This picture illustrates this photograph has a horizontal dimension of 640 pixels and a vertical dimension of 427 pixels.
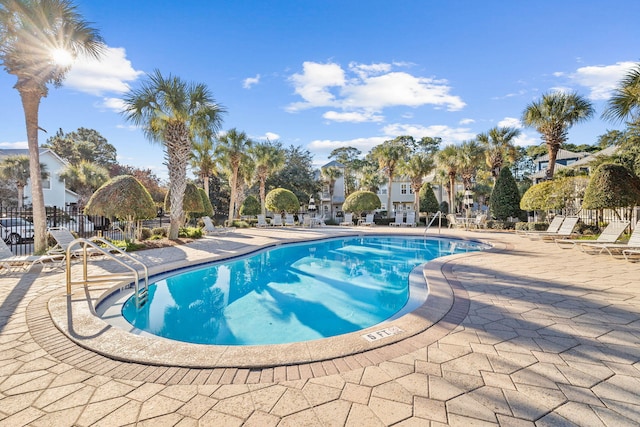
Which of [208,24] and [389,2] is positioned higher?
[389,2]

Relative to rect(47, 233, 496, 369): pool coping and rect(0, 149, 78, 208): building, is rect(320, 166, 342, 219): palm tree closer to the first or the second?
rect(0, 149, 78, 208): building

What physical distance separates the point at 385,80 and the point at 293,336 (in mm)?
16164

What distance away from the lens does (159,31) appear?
991cm

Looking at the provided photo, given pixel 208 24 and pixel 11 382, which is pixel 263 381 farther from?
pixel 208 24

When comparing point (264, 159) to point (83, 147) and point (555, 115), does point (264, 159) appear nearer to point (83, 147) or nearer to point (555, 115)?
point (555, 115)

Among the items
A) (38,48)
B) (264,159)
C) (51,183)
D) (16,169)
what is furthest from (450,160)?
(51,183)

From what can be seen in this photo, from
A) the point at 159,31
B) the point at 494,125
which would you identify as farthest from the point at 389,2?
the point at 494,125

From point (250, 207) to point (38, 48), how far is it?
1875cm

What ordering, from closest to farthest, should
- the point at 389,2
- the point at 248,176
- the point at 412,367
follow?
the point at 412,367 → the point at 389,2 → the point at 248,176

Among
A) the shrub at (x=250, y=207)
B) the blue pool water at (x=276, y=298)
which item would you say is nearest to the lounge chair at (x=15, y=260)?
the blue pool water at (x=276, y=298)

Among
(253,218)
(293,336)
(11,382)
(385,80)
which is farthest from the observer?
(253,218)

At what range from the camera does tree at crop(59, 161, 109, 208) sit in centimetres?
2275

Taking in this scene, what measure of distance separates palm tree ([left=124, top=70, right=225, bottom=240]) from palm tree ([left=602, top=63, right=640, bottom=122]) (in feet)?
50.0

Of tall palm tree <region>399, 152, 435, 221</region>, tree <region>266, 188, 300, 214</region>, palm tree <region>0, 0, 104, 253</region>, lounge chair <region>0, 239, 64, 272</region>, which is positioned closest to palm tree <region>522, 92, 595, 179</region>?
tall palm tree <region>399, 152, 435, 221</region>
